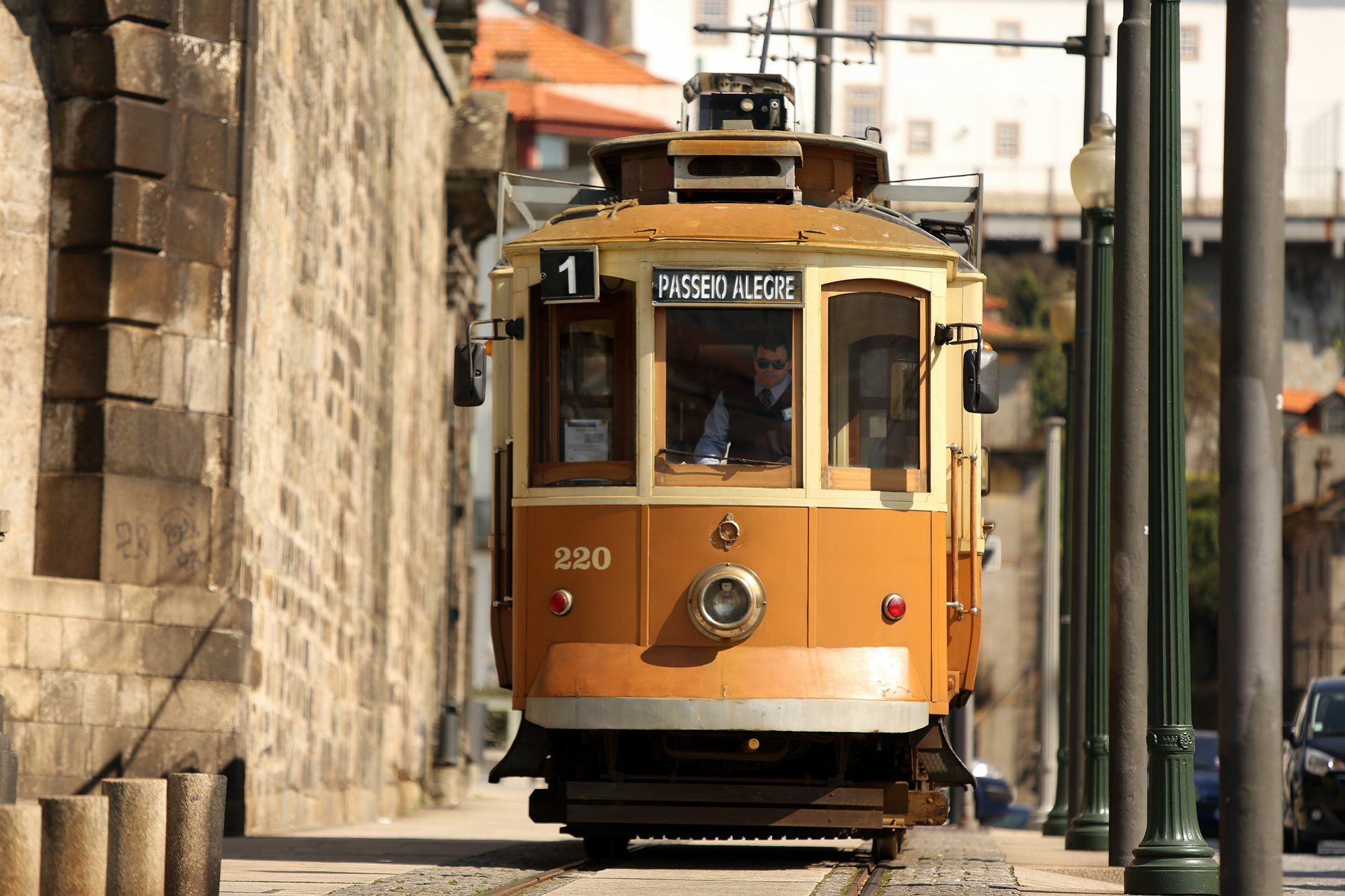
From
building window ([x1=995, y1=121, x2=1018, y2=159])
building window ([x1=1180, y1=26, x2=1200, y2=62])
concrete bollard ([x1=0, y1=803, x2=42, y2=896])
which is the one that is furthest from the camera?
building window ([x1=1180, y1=26, x2=1200, y2=62])

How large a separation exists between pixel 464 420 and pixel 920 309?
56.4ft

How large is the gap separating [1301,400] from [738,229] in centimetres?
7071

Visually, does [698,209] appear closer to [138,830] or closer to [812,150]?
[812,150]

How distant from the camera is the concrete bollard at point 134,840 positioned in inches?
337

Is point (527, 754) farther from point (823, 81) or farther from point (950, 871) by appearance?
point (823, 81)

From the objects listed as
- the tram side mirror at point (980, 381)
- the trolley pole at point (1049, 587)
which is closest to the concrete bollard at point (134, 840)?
the tram side mirror at point (980, 381)

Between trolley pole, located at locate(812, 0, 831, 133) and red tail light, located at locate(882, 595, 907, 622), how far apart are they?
1077 centimetres

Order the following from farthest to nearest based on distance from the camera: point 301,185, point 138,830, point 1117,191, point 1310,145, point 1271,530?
1. point 1310,145
2. point 301,185
3. point 1117,191
4. point 138,830
5. point 1271,530

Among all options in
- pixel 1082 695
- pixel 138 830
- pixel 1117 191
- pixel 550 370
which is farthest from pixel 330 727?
pixel 138 830

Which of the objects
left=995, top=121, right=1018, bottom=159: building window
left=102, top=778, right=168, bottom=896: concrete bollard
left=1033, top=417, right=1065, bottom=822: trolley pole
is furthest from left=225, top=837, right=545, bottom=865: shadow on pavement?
left=995, top=121, right=1018, bottom=159: building window

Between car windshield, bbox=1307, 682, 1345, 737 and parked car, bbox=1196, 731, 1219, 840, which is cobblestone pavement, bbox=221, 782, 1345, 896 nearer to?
car windshield, bbox=1307, 682, 1345, 737

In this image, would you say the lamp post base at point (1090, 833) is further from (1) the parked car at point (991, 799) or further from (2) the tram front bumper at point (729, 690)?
(1) the parked car at point (991, 799)

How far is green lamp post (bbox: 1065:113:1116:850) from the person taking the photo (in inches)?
623

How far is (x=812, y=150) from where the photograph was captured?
13938mm
